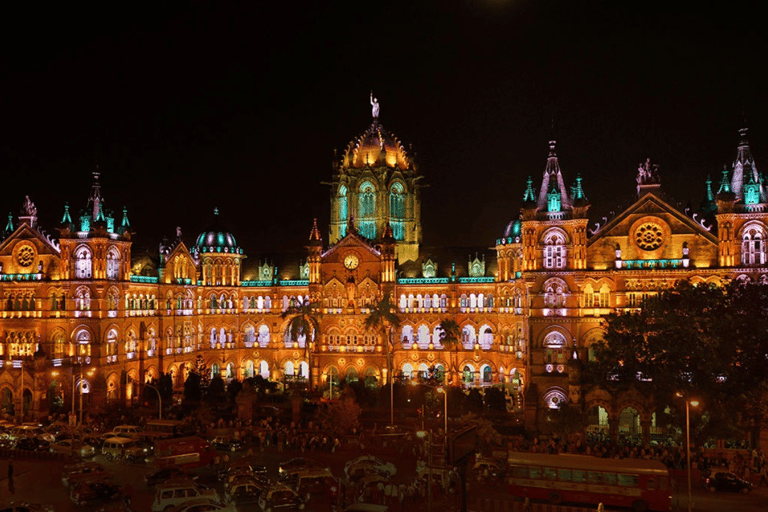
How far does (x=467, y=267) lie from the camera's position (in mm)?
87562

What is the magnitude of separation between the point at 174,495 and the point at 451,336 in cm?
4490

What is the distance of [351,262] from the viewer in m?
88.6

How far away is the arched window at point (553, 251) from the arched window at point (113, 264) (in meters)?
42.2

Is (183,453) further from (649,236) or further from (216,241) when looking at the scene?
(216,241)

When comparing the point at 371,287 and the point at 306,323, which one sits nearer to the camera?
the point at 306,323

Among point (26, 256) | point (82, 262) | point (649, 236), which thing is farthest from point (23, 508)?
point (649, 236)

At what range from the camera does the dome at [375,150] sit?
95.9m

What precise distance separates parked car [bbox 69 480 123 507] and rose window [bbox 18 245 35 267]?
4219 cm

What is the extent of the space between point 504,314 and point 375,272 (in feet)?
51.0

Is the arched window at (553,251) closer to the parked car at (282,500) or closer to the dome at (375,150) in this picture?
the dome at (375,150)

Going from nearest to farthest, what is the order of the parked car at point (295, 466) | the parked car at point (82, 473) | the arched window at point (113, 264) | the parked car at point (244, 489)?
the parked car at point (244, 489)
the parked car at point (82, 473)
the parked car at point (295, 466)
the arched window at point (113, 264)

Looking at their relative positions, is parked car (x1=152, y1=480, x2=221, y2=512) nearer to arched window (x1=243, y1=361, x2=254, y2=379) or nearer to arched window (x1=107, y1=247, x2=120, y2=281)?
arched window (x1=107, y1=247, x2=120, y2=281)

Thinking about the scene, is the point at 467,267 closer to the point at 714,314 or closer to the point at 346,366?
the point at 346,366

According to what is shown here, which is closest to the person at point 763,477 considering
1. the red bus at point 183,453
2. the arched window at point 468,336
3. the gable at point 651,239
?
the gable at point 651,239
